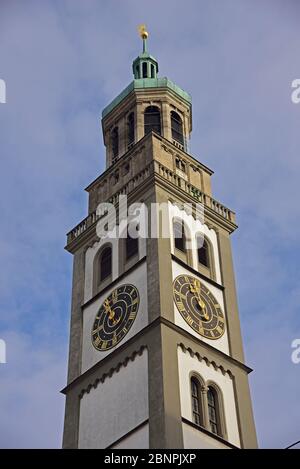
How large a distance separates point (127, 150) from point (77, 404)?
17.6 meters

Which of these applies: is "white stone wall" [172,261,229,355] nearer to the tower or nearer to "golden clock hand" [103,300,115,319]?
A: the tower

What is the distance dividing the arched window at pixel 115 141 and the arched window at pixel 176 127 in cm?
343

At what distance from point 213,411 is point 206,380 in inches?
54.1

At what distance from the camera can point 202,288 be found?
48.2 m

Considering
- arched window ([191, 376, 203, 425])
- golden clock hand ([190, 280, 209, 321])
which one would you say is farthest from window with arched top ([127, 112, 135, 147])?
arched window ([191, 376, 203, 425])

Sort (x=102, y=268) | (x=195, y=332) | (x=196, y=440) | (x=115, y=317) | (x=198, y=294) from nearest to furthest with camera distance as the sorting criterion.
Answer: (x=196, y=440) → (x=195, y=332) → (x=115, y=317) → (x=198, y=294) → (x=102, y=268)

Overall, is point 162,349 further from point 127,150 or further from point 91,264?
point 127,150

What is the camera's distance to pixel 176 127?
60094mm

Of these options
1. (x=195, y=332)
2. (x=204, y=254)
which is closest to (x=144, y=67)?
(x=204, y=254)

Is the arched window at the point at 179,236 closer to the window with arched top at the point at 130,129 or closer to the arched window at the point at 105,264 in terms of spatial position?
→ the arched window at the point at 105,264

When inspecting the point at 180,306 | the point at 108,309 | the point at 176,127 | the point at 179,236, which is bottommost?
the point at 180,306

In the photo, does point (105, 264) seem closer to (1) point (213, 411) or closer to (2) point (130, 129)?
(1) point (213, 411)

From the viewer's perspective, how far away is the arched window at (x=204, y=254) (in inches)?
1978

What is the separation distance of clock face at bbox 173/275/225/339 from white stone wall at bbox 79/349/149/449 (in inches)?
130
